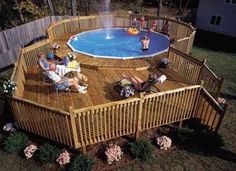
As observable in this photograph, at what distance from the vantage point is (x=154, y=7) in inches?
1457

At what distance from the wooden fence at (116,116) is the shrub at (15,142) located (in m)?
0.37

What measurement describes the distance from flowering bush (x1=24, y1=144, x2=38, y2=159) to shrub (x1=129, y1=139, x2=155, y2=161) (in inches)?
140

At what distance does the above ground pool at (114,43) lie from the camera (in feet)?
55.2

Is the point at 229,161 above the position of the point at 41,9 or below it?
below

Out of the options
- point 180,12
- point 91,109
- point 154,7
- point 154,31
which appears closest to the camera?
point 91,109

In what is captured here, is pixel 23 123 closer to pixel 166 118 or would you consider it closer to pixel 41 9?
pixel 166 118

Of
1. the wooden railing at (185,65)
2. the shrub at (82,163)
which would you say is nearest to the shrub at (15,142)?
the shrub at (82,163)

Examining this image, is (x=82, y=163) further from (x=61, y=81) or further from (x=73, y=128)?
(x=61, y=81)

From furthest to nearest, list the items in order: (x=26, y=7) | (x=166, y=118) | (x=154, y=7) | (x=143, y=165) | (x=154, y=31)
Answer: (x=154, y=7) → (x=26, y=7) → (x=154, y=31) → (x=166, y=118) → (x=143, y=165)

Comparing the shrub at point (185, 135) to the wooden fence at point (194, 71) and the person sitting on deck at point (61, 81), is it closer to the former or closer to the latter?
the wooden fence at point (194, 71)

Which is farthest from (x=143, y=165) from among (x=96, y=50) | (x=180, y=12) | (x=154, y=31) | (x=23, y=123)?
(x=180, y=12)

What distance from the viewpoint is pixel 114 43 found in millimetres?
19297

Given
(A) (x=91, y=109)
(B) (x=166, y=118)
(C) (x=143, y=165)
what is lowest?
(C) (x=143, y=165)

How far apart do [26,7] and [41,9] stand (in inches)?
72.0
